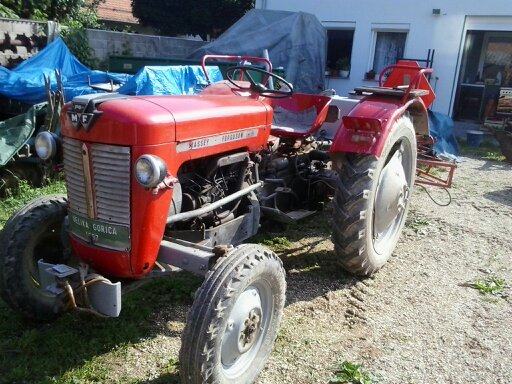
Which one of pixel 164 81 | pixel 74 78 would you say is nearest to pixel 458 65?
pixel 164 81

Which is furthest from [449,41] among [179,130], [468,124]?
[179,130]

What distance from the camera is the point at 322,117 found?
431cm

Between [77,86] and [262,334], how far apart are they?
16.1ft

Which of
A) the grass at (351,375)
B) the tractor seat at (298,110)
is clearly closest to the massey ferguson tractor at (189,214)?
the grass at (351,375)

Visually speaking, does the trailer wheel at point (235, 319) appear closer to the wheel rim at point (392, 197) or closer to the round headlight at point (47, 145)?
the round headlight at point (47, 145)

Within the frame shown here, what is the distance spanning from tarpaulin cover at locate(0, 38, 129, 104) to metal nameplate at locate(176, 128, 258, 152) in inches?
143

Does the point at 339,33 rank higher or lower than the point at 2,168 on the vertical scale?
higher

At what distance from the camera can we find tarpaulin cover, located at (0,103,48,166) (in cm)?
523

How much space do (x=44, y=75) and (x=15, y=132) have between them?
0.92m

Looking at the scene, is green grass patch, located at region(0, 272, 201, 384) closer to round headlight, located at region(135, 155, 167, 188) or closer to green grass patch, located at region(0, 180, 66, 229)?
round headlight, located at region(135, 155, 167, 188)

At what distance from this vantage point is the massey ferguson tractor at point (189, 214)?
7.63ft

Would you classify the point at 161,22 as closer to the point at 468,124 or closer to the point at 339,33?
the point at 339,33

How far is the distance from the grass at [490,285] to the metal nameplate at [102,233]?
8.93ft

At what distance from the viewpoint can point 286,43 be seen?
11.0 metres
